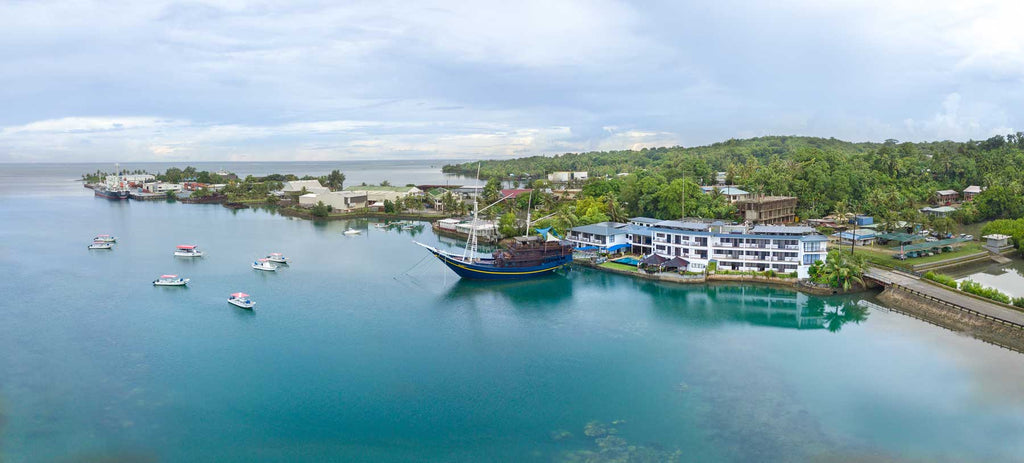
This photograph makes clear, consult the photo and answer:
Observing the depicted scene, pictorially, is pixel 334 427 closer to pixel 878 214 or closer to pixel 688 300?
pixel 688 300

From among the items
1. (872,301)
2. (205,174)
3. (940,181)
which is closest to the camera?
(872,301)

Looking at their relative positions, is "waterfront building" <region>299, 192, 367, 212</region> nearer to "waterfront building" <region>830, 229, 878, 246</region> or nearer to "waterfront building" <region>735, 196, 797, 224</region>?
"waterfront building" <region>735, 196, 797, 224</region>

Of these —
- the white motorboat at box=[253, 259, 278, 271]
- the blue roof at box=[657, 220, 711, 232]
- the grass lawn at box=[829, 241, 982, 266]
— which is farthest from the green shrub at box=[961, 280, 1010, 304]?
the white motorboat at box=[253, 259, 278, 271]

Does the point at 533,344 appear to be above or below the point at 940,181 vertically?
below

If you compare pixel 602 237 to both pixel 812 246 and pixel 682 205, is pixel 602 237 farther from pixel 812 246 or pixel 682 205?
pixel 812 246

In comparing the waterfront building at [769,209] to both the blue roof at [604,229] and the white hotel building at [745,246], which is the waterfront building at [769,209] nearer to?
the blue roof at [604,229]

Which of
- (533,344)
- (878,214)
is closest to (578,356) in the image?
(533,344)
